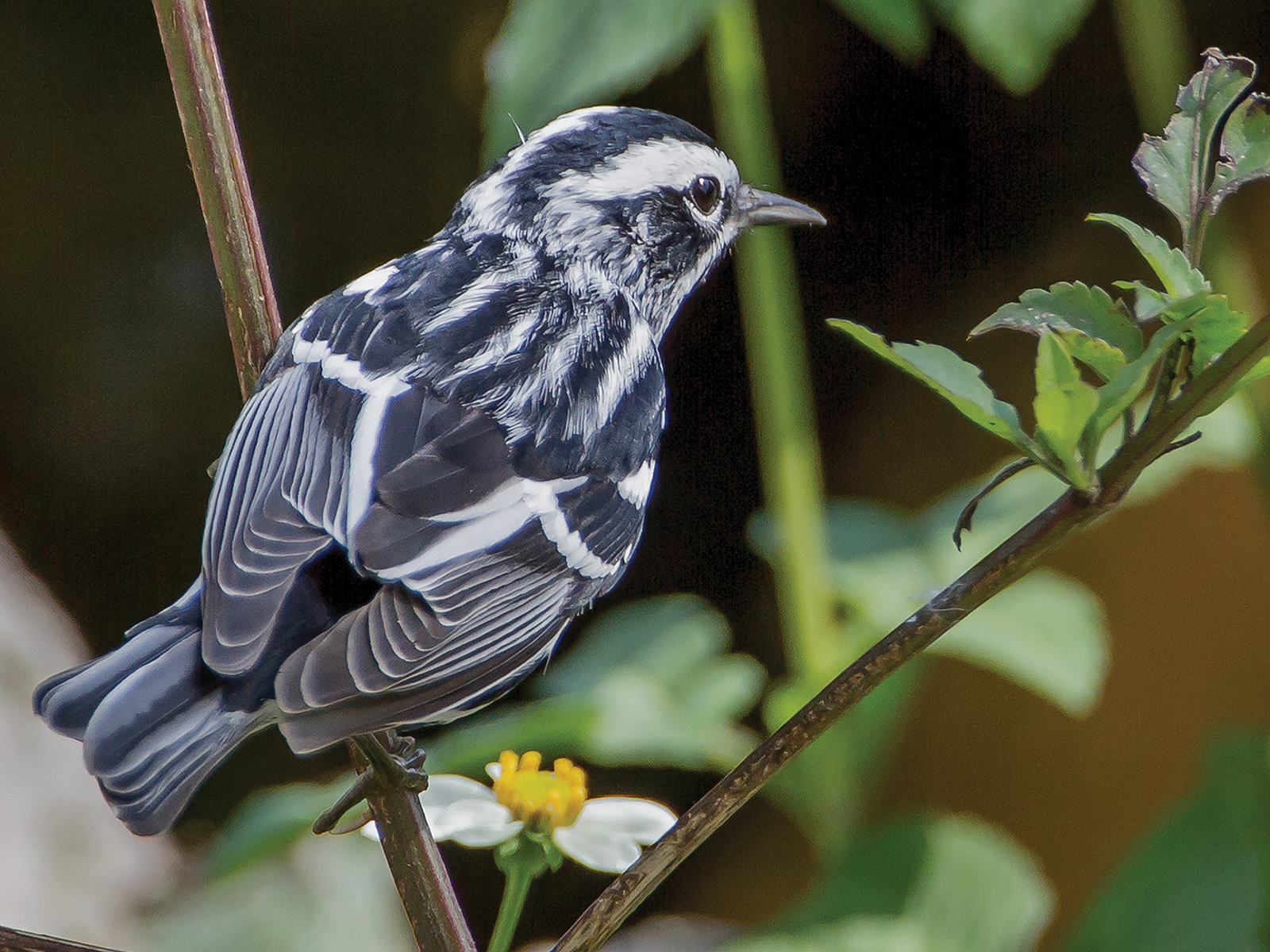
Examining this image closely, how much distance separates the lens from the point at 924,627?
21.6 inches

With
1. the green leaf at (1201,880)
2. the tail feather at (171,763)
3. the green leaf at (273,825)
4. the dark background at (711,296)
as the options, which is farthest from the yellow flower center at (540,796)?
the dark background at (711,296)

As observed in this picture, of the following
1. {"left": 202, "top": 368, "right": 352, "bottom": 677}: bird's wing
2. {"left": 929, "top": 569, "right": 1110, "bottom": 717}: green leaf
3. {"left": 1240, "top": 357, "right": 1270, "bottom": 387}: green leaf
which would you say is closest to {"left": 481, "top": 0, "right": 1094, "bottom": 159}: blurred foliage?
{"left": 202, "top": 368, "right": 352, "bottom": 677}: bird's wing

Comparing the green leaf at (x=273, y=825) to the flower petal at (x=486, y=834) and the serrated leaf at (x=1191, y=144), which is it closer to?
the flower petal at (x=486, y=834)

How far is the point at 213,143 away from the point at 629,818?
47cm

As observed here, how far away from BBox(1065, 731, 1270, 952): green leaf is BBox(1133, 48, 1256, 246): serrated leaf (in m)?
1.26

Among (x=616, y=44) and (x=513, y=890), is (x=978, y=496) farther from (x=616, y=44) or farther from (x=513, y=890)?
(x=616, y=44)

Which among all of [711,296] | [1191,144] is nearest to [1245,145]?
[1191,144]

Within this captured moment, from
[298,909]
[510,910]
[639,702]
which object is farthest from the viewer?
[298,909]

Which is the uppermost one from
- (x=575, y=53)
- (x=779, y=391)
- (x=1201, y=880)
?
(x=575, y=53)

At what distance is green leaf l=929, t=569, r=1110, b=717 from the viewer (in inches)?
56.4

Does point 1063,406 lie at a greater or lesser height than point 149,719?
greater

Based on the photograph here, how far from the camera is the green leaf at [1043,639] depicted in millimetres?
1433

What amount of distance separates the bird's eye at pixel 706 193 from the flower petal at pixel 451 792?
23.6 inches

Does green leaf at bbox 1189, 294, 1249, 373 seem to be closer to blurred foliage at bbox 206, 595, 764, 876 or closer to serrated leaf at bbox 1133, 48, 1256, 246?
serrated leaf at bbox 1133, 48, 1256, 246
